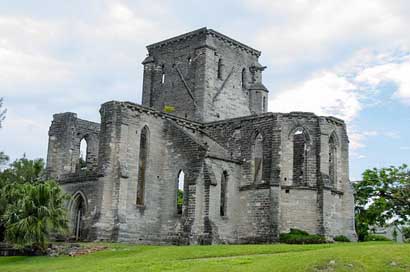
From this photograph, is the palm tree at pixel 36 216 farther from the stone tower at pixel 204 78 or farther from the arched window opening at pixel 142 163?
the stone tower at pixel 204 78

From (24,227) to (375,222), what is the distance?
26613 mm

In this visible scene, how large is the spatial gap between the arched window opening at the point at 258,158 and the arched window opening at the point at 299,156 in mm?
2369

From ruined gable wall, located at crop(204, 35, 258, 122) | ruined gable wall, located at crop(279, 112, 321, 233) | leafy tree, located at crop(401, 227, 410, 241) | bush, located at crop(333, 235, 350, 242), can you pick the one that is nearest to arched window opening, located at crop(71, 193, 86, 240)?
ruined gable wall, located at crop(204, 35, 258, 122)

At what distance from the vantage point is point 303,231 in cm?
4159

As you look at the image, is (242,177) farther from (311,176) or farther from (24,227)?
(24,227)

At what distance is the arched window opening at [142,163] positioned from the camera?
142 ft

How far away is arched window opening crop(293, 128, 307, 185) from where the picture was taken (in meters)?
43.2

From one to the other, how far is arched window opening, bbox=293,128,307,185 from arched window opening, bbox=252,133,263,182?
2369 mm

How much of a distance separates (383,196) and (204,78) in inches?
646

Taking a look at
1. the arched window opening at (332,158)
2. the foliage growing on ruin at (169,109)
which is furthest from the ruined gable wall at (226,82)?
the arched window opening at (332,158)

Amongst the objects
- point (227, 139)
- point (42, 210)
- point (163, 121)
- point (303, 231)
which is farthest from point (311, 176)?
point (42, 210)

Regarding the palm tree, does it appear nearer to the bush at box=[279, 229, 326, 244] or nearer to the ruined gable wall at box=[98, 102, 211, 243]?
the ruined gable wall at box=[98, 102, 211, 243]

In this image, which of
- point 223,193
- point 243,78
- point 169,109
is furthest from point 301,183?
point 243,78

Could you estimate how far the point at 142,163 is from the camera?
4362 cm
